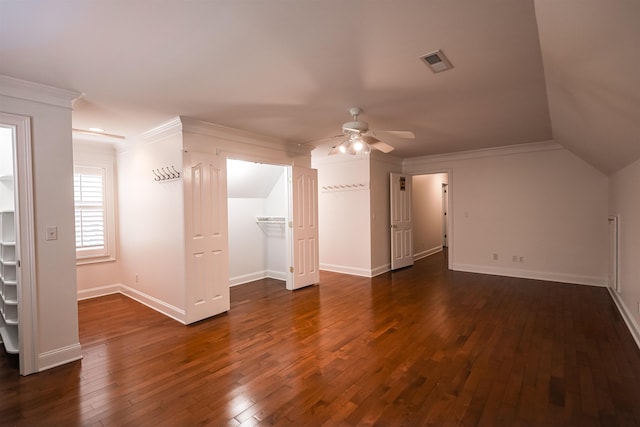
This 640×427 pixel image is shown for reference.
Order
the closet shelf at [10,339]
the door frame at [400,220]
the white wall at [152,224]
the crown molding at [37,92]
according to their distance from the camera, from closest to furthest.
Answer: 1. the crown molding at [37,92]
2. the closet shelf at [10,339]
3. the white wall at [152,224]
4. the door frame at [400,220]

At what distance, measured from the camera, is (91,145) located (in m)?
4.67

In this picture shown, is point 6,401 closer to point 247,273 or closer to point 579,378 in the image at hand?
point 247,273

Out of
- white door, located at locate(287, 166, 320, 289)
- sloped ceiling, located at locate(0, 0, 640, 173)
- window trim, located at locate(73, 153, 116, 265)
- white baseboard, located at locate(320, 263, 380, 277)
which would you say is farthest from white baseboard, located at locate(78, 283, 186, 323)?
white baseboard, located at locate(320, 263, 380, 277)

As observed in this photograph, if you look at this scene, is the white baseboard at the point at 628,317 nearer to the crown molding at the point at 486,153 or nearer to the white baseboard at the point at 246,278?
the crown molding at the point at 486,153

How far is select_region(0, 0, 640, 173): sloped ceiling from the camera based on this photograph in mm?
1610

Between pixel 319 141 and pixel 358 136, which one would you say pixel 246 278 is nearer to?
pixel 319 141

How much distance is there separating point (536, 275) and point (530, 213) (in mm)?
1105

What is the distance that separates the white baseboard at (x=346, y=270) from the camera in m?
5.86

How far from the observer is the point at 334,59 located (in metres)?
2.19

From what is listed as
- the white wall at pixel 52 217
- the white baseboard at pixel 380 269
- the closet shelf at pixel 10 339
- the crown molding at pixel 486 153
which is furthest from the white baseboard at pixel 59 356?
the crown molding at pixel 486 153

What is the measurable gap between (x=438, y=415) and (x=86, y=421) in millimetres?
2286

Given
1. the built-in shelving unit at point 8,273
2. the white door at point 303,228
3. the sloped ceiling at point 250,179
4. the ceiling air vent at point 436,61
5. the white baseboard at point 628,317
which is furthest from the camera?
the sloped ceiling at point 250,179

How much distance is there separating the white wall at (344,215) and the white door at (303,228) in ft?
3.44

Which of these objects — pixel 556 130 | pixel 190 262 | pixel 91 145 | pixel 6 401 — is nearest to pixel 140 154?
pixel 91 145
